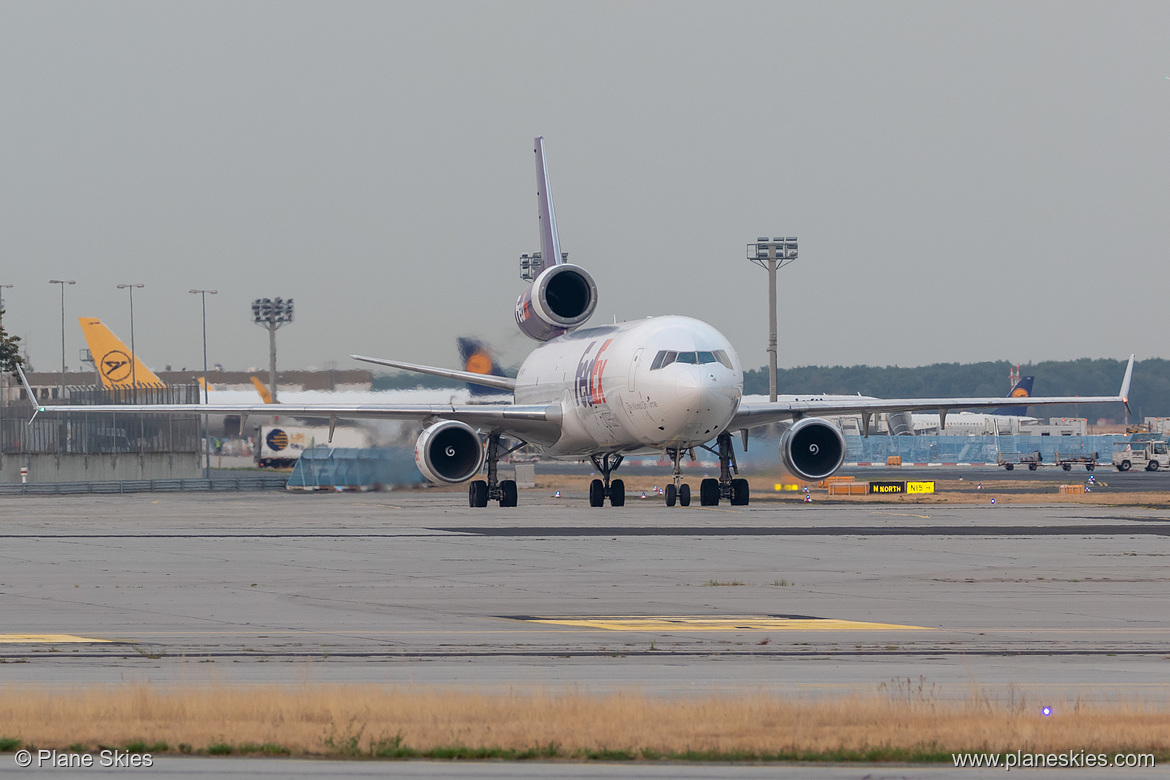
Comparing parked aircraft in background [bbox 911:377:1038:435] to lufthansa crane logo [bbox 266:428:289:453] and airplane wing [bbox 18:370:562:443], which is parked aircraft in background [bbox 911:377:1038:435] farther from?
airplane wing [bbox 18:370:562:443]

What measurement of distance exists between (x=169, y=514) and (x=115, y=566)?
1802 cm

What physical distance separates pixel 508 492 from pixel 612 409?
17.1 ft

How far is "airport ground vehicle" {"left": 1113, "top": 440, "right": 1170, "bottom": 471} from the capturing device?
88500 mm

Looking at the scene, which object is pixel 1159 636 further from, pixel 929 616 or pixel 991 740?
pixel 991 740

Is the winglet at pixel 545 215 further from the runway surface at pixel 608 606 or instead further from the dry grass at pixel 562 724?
the dry grass at pixel 562 724

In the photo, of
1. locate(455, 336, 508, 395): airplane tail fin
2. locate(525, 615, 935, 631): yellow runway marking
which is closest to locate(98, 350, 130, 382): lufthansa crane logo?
locate(455, 336, 508, 395): airplane tail fin

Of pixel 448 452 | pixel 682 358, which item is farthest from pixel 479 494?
pixel 682 358

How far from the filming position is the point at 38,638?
1386 cm

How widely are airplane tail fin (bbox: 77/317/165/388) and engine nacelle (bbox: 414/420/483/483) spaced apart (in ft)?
164

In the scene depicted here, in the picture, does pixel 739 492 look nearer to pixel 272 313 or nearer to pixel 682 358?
pixel 682 358

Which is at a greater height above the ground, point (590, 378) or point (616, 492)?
point (590, 378)

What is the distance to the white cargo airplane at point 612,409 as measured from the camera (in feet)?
123

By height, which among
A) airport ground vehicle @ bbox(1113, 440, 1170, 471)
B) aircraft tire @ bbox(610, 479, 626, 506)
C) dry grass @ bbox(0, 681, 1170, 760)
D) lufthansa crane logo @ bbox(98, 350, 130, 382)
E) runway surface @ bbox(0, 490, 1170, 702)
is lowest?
airport ground vehicle @ bbox(1113, 440, 1170, 471)

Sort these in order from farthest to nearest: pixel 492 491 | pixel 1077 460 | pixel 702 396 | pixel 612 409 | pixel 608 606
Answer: pixel 1077 460 < pixel 492 491 < pixel 612 409 < pixel 702 396 < pixel 608 606
